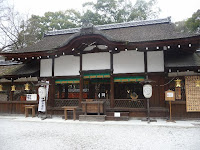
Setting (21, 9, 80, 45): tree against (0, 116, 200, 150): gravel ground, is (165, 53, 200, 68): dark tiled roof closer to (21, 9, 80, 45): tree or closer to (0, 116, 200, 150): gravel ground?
(0, 116, 200, 150): gravel ground

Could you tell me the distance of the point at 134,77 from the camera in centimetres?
943

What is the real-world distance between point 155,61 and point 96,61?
3464mm

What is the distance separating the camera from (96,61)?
10.0 metres

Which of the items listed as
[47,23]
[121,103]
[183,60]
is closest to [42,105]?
[121,103]

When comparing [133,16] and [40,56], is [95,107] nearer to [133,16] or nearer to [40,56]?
[40,56]

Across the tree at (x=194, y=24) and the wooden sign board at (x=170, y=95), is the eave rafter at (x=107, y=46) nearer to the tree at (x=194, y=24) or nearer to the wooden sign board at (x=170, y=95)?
the wooden sign board at (x=170, y=95)

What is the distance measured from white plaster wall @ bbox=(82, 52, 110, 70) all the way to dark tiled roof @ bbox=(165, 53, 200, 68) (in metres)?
3.40

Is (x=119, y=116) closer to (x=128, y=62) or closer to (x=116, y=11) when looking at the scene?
(x=128, y=62)

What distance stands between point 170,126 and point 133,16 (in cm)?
2073

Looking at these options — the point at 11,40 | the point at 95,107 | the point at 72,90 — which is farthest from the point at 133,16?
the point at 95,107

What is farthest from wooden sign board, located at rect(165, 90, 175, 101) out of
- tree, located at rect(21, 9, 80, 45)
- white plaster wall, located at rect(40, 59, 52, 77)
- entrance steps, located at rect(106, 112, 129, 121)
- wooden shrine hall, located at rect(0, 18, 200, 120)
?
tree, located at rect(21, 9, 80, 45)

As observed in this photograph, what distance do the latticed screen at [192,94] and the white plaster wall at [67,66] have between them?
6.38m

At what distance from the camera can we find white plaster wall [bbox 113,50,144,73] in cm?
932

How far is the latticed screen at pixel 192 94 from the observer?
8.56m
